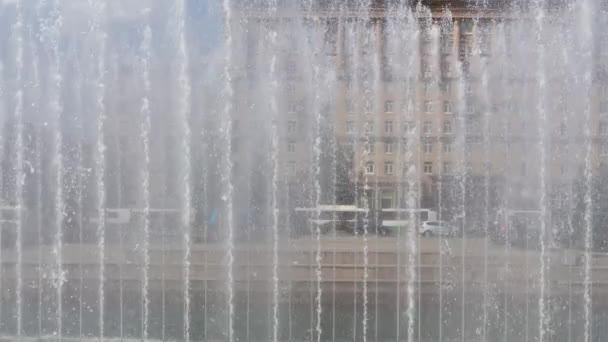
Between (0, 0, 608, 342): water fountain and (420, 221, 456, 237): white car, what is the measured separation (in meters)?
0.10

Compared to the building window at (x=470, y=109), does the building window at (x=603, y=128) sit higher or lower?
lower

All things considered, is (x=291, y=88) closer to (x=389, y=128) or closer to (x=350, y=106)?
(x=350, y=106)

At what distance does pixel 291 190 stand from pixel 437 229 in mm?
3602

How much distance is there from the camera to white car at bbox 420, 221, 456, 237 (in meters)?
16.1

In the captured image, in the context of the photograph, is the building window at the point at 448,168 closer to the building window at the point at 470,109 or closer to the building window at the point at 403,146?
the building window at the point at 470,109

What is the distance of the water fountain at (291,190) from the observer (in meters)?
9.71

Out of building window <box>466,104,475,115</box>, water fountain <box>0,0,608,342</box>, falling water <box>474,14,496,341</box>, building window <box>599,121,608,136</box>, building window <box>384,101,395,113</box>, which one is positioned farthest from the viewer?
building window <box>384,101,395,113</box>

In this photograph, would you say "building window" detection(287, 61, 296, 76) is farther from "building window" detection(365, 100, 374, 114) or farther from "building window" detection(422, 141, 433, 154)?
"building window" detection(422, 141, 433, 154)

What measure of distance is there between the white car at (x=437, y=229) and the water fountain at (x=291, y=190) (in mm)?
97

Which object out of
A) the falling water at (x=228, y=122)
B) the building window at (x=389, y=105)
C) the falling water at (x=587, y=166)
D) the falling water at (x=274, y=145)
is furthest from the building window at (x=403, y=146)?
the falling water at (x=228, y=122)

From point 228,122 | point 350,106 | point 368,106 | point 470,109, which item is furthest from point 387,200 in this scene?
point 228,122

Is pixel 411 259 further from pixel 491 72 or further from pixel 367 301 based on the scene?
pixel 491 72

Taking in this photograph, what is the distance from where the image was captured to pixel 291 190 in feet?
Answer: 55.7

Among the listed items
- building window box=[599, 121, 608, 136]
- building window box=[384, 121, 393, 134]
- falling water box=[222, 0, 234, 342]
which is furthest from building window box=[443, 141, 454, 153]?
falling water box=[222, 0, 234, 342]
